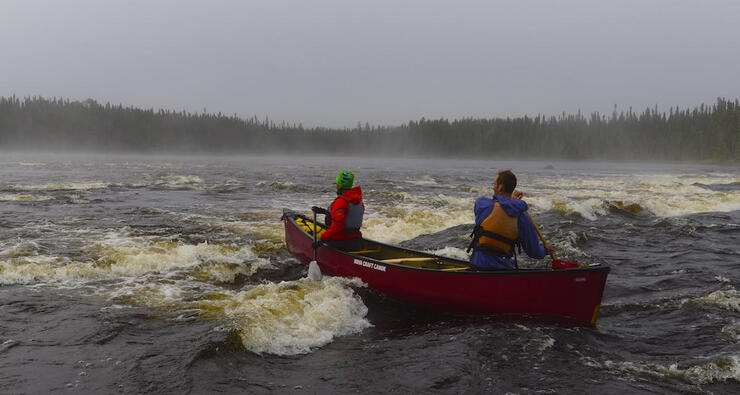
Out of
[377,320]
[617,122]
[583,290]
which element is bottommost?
[377,320]

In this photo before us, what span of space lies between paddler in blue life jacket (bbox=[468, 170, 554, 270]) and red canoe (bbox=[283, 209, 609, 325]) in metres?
0.35

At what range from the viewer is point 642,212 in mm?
19641

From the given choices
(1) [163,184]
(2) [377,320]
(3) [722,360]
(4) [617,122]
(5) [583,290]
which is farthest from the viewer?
(4) [617,122]

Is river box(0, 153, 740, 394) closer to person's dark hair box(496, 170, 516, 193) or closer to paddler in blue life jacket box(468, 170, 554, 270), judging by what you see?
paddler in blue life jacket box(468, 170, 554, 270)

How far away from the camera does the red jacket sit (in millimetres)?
8930

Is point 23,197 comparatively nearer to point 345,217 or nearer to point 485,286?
point 345,217

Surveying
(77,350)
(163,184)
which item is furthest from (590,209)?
(163,184)

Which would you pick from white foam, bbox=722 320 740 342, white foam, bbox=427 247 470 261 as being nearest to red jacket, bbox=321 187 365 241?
white foam, bbox=427 247 470 261

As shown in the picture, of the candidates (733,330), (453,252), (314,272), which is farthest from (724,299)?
(314,272)

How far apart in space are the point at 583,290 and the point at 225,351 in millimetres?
4917

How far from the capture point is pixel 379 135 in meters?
181

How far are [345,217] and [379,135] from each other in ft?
568

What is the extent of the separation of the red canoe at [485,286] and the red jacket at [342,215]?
340 millimetres

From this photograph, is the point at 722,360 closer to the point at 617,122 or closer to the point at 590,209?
the point at 590,209
